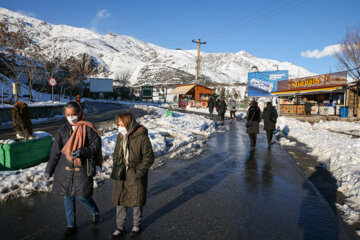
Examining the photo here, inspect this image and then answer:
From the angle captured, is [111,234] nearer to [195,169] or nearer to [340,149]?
[195,169]

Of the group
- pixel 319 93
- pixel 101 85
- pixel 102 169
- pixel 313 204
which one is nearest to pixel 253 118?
pixel 313 204

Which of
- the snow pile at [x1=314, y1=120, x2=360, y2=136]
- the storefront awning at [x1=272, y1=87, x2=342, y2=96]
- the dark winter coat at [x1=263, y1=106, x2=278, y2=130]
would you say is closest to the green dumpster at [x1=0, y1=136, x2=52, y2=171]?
the dark winter coat at [x1=263, y1=106, x2=278, y2=130]

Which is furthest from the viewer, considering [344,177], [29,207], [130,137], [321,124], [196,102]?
[196,102]

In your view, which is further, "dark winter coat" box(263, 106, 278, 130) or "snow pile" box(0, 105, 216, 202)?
"dark winter coat" box(263, 106, 278, 130)

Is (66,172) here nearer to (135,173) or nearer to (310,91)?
(135,173)

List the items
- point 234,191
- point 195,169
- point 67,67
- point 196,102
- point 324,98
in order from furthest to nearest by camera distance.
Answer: point 67,67
point 196,102
point 324,98
point 195,169
point 234,191

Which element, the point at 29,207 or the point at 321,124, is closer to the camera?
the point at 29,207

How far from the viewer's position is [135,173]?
10.2 feet

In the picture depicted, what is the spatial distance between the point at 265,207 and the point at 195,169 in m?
2.47

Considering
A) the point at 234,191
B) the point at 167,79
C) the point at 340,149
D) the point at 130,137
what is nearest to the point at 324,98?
the point at 340,149

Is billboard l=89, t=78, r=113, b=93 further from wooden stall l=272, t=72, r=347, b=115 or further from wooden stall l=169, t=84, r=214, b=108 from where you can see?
wooden stall l=272, t=72, r=347, b=115

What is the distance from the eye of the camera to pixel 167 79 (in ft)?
552

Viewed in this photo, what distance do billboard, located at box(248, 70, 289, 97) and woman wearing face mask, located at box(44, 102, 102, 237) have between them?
39420mm

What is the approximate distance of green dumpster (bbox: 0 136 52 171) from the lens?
528 cm
